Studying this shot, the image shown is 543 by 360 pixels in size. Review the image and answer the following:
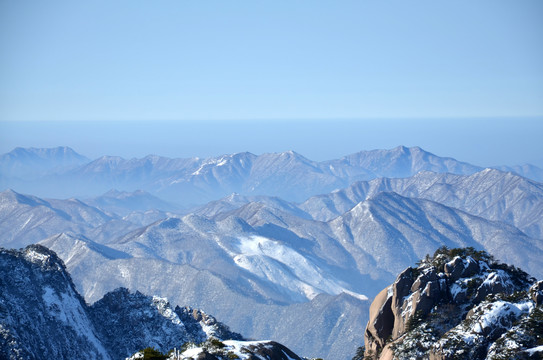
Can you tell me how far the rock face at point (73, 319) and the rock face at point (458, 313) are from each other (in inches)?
1159

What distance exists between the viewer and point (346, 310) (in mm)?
146750

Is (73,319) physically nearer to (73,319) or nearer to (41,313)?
(73,319)

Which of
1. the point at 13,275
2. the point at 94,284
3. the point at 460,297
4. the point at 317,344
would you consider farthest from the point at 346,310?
the point at 460,297

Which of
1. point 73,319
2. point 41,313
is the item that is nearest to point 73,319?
point 73,319

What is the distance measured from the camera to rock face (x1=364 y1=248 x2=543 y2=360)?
3669 cm

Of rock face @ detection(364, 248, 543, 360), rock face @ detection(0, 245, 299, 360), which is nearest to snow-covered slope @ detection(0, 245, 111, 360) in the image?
rock face @ detection(0, 245, 299, 360)

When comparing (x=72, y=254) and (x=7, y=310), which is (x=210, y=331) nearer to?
(x=7, y=310)

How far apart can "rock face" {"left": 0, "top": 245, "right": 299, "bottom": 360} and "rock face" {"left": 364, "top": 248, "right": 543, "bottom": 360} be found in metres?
29.4

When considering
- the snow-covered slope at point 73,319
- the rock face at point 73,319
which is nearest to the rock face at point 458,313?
the rock face at point 73,319

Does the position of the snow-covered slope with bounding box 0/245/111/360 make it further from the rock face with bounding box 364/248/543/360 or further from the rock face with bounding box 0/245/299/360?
the rock face with bounding box 364/248/543/360

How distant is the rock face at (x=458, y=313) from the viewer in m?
36.7

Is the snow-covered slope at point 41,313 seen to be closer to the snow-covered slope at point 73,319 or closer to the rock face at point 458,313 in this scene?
the snow-covered slope at point 73,319

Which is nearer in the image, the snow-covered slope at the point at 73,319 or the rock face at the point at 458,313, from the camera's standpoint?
the rock face at the point at 458,313

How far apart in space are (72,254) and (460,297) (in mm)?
159726
